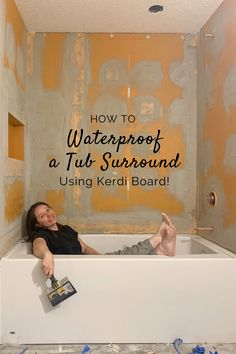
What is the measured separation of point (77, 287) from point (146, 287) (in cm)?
37

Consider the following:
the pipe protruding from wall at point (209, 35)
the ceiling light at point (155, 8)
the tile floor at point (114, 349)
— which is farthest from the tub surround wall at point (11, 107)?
the pipe protruding from wall at point (209, 35)

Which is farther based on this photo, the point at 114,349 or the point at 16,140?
the point at 16,140

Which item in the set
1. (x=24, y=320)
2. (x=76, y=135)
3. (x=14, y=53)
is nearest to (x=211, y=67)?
(x=76, y=135)

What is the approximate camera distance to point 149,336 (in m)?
1.80

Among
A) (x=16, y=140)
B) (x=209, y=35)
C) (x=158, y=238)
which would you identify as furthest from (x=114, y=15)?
(x=158, y=238)

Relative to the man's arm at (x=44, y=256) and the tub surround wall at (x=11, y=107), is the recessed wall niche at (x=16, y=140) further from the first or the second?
the man's arm at (x=44, y=256)

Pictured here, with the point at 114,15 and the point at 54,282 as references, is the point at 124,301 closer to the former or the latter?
the point at 54,282

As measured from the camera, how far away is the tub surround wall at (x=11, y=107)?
1.86 metres

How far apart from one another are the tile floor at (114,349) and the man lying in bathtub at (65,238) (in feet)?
1.64

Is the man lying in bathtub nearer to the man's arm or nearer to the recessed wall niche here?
the man's arm

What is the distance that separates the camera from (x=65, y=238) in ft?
7.25

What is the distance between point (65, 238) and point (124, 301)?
0.62 metres

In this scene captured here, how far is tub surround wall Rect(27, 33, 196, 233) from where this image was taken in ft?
8.45

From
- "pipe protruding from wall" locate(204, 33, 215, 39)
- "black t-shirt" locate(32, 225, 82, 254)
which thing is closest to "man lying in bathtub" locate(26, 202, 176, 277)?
"black t-shirt" locate(32, 225, 82, 254)
